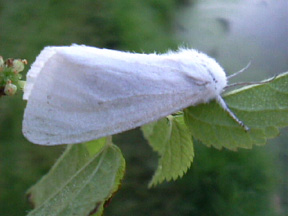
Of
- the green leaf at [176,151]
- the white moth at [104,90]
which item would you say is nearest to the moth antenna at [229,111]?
the white moth at [104,90]

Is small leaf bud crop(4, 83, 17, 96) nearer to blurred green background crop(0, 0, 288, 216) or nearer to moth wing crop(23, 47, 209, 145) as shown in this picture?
moth wing crop(23, 47, 209, 145)

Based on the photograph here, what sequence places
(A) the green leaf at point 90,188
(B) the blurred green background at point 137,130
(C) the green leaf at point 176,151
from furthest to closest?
1. (B) the blurred green background at point 137,130
2. (C) the green leaf at point 176,151
3. (A) the green leaf at point 90,188

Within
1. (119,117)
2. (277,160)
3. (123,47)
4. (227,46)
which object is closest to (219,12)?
(227,46)

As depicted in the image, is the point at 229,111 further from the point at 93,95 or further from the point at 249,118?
the point at 93,95

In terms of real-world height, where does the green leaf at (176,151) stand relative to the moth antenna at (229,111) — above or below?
below

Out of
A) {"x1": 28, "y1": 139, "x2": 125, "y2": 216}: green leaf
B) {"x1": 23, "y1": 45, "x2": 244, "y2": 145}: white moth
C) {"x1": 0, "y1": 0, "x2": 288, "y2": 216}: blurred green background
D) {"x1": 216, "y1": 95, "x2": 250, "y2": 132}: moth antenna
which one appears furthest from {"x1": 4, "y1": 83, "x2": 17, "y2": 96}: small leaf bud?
{"x1": 0, "y1": 0, "x2": 288, "y2": 216}: blurred green background

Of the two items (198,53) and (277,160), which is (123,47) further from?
(198,53)

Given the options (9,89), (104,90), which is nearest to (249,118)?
(104,90)

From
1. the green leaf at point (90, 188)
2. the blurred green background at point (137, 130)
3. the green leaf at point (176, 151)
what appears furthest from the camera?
the blurred green background at point (137, 130)

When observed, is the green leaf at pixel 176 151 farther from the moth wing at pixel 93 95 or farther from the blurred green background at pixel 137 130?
the blurred green background at pixel 137 130
